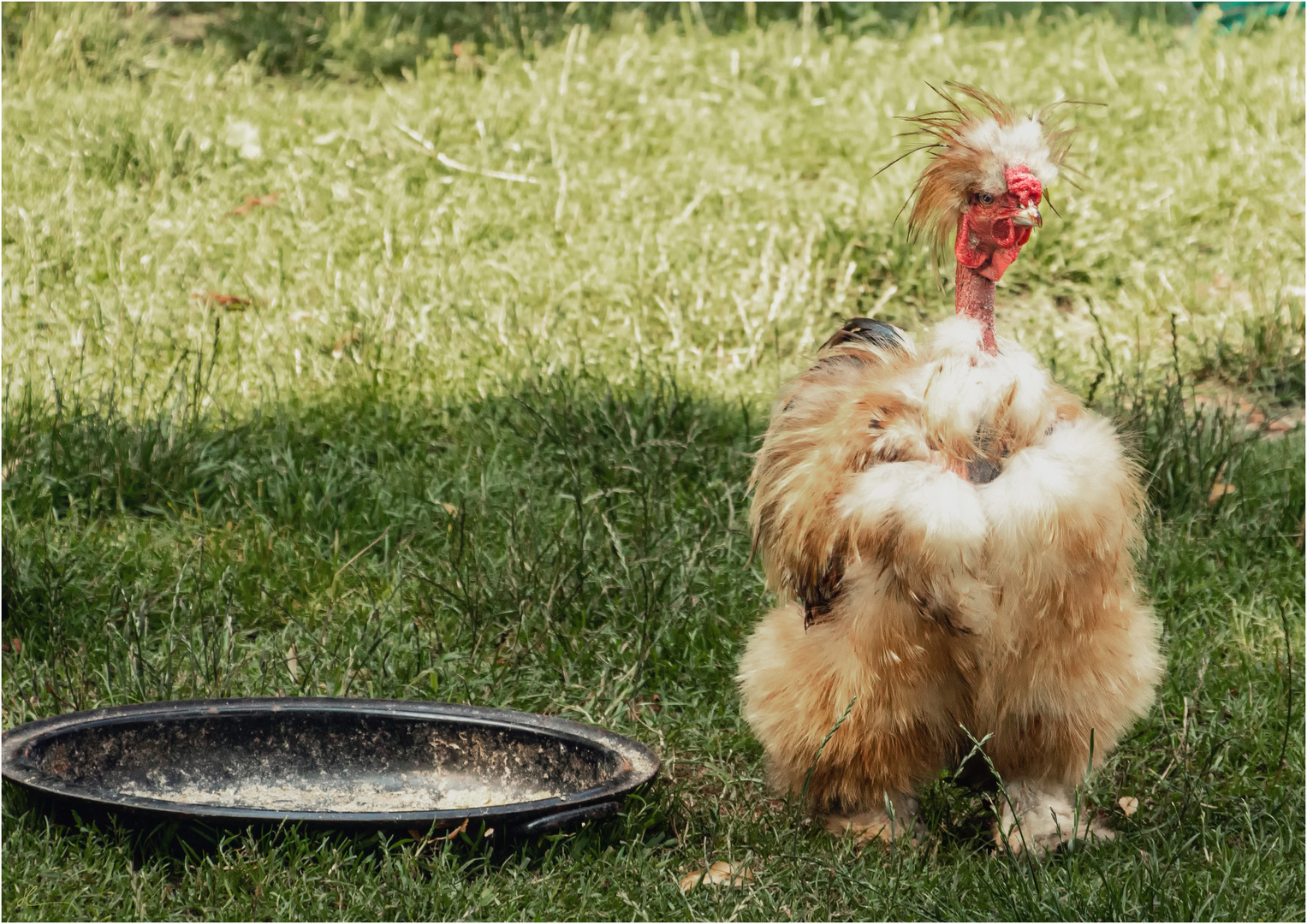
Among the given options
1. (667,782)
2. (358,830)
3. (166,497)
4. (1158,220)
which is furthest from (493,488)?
(1158,220)

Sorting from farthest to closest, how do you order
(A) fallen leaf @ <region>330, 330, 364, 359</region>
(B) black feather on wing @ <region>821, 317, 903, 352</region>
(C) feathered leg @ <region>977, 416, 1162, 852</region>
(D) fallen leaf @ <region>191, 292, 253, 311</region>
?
1. (D) fallen leaf @ <region>191, 292, 253, 311</region>
2. (A) fallen leaf @ <region>330, 330, 364, 359</region>
3. (B) black feather on wing @ <region>821, 317, 903, 352</region>
4. (C) feathered leg @ <region>977, 416, 1162, 852</region>

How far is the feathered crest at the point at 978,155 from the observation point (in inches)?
129

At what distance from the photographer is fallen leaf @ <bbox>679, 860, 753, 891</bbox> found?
10.8 ft

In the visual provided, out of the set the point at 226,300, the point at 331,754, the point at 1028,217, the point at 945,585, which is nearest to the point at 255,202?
the point at 226,300

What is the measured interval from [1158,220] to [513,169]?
3230 millimetres

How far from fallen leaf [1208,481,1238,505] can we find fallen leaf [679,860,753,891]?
256 cm

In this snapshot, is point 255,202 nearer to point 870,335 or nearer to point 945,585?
point 870,335

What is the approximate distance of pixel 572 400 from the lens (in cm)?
539

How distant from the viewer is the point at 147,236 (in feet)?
22.8

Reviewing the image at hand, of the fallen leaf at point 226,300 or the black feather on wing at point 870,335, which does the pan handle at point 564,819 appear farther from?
the fallen leaf at point 226,300

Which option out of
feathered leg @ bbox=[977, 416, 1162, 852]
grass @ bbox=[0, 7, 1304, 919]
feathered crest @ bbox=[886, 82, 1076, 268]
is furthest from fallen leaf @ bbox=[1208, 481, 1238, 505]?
feathered crest @ bbox=[886, 82, 1076, 268]

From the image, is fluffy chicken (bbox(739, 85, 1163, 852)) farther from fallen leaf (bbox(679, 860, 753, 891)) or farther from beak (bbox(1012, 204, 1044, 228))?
fallen leaf (bbox(679, 860, 753, 891))

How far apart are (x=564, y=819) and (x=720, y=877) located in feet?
1.29

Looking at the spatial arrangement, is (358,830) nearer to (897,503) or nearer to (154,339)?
(897,503)
